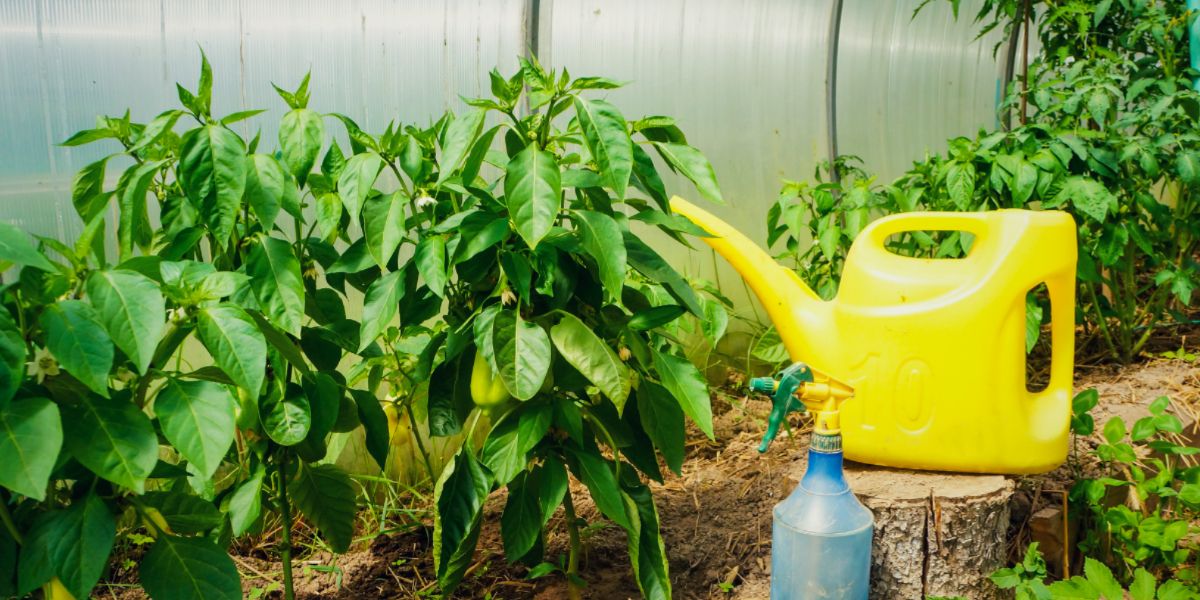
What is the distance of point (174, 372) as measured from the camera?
138cm

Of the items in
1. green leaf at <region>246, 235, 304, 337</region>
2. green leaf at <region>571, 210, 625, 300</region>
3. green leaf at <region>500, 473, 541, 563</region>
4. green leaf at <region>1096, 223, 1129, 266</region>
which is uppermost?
green leaf at <region>571, 210, 625, 300</region>

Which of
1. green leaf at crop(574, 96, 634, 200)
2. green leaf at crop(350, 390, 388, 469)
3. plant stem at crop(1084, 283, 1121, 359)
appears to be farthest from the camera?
plant stem at crop(1084, 283, 1121, 359)

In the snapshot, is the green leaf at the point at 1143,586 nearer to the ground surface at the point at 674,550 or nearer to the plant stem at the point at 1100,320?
the ground surface at the point at 674,550

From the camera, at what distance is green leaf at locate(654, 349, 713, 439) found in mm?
1536

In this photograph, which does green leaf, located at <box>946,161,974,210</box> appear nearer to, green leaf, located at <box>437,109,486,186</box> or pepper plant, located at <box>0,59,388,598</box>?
green leaf, located at <box>437,109,486,186</box>

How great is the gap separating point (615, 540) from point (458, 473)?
55cm

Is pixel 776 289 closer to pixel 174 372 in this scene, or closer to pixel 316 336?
pixel 316 336

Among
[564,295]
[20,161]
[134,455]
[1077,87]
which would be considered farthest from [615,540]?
[1077,87]

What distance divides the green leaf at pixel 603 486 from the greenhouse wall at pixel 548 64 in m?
0.60

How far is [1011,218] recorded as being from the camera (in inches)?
71.9

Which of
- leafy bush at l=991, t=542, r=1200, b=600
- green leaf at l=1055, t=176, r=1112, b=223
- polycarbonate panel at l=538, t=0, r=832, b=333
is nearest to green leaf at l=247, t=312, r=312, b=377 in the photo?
leafy bush at l=991, t=542, r=1200, b=600

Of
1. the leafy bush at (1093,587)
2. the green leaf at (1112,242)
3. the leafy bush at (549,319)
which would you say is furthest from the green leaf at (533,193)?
the green leaf at (1112,242)

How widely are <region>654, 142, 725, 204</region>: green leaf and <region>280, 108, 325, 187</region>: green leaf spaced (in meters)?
0.50

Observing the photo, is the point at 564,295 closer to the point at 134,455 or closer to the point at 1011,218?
the point at 134,455
